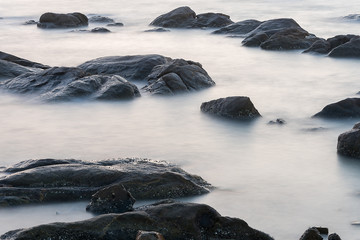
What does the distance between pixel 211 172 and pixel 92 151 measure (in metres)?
1.76

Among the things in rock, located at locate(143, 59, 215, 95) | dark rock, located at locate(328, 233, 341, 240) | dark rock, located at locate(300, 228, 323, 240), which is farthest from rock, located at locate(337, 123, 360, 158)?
rock, located at locate(143, 59, 215, 95)

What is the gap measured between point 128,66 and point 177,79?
1816 mm

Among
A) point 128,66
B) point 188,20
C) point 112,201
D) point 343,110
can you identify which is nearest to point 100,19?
point 188,20

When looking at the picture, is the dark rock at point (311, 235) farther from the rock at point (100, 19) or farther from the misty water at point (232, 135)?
the rock at point (100, 19)

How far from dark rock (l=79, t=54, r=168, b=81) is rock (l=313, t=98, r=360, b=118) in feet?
14.7

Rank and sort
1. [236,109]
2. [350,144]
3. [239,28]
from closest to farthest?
[350,144] < [236,109] < [239,28]

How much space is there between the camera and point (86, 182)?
7.23m

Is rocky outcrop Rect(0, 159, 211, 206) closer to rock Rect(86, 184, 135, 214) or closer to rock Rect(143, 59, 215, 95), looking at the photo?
rock Rect(86, 184, 135, 214)

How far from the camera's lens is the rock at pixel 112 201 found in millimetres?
6594

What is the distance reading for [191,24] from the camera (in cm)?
2442

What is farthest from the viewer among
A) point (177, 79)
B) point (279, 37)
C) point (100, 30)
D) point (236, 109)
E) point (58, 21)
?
point (58, 21)

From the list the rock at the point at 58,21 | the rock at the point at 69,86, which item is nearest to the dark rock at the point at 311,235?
the rock at the point at 69,86

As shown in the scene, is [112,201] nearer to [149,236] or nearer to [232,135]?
[149,236]

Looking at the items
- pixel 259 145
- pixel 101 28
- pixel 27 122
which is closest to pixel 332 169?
pixel 259 145
